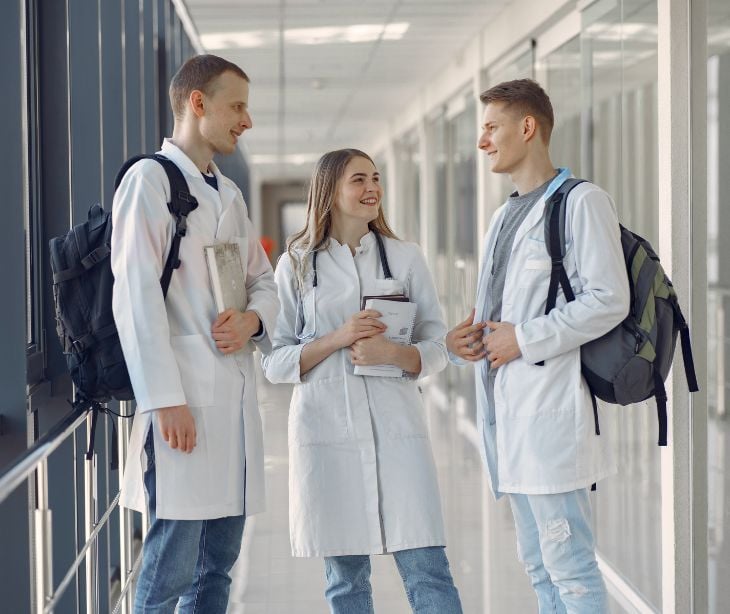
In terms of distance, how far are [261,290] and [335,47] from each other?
6.22 meters

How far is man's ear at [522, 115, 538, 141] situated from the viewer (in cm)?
283

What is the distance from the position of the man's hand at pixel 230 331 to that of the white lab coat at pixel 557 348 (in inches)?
28.2

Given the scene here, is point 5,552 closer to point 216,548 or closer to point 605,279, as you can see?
point 216,548

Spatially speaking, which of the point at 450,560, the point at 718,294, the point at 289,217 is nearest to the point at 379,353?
the point at 718,294

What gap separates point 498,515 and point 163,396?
3.74m

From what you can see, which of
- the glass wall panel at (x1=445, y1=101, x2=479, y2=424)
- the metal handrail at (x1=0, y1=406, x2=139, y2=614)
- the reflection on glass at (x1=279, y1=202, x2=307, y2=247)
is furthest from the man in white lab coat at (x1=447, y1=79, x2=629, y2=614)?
the reflection on glass at (x1=279, y1=202, x2=307, y2=247)

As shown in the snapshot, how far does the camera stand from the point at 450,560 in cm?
505

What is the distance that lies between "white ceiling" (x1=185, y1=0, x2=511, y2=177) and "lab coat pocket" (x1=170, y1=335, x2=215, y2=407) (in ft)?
15.1

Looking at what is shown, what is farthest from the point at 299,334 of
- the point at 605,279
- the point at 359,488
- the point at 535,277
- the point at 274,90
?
the point at 274,90

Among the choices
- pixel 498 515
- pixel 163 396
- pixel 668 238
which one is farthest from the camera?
pixel 498 515

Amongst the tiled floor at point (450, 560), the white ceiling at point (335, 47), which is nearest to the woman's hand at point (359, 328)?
the tiled floor at point (450, 560)

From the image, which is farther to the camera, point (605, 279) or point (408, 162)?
point (408, 162)

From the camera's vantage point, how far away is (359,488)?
9.38 feet

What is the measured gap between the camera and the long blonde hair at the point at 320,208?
2.97m
